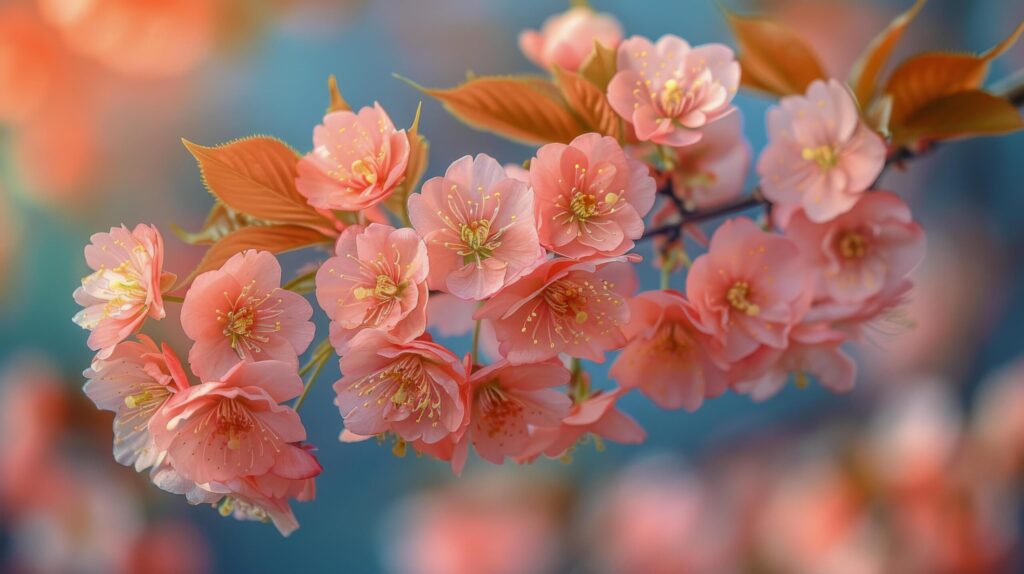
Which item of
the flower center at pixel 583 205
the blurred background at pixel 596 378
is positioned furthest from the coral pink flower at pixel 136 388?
the blurred background at pixel 596 378

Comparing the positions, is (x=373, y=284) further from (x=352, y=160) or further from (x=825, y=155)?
(x=825, y=155)

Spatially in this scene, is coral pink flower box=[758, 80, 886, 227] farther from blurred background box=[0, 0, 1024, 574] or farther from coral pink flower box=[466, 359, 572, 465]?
blurred background box=[0, 0, 1024, 574]

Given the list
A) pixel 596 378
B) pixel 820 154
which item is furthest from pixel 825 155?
pixel 596 378

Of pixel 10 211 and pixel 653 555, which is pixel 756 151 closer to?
pixel 653 555

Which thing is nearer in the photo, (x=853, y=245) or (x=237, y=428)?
(x=237, y=428)

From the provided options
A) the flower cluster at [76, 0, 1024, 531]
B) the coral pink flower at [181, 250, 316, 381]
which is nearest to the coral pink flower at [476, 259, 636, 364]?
the flower cluster at [76, 0, 1024, 531]

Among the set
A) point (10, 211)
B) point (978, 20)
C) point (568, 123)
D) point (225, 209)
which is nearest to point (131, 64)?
point (10, 211)
